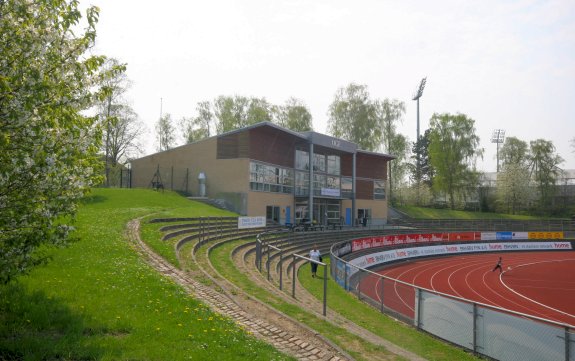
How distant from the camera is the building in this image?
1441 inches

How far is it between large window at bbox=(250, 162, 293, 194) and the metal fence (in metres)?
23.5

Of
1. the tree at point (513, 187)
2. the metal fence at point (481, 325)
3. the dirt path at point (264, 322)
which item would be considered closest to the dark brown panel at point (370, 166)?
the tree at point (513, 187)

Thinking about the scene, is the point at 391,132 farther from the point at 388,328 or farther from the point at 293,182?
the point at 388,328

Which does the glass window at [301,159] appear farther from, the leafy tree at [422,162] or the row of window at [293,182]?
the leafy tree at [422,162]

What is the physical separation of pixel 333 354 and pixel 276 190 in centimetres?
3234

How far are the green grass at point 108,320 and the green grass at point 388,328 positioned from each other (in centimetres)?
447

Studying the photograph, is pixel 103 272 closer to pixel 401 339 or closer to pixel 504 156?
pixel 401 339

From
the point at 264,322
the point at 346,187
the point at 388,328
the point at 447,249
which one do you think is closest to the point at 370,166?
the point at 346,187

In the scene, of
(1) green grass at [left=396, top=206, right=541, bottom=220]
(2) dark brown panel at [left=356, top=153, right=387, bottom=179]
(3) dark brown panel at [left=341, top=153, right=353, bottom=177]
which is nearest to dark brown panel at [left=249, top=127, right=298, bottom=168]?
(3) dark brown panel at [left=341, top=153, right=353, bottom=177]

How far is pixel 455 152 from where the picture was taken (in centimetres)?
7000

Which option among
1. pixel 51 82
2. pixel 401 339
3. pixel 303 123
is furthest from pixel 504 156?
pixel 51 82

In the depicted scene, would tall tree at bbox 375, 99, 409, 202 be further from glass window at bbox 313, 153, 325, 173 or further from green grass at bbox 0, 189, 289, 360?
green grass at bbox 0, 189, 289, 360

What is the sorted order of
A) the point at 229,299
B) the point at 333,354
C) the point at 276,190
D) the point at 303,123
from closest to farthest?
the point at 333,354 → the point at 229,299 → the point at 276,190 → the point at 303,123

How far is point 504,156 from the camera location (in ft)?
272
